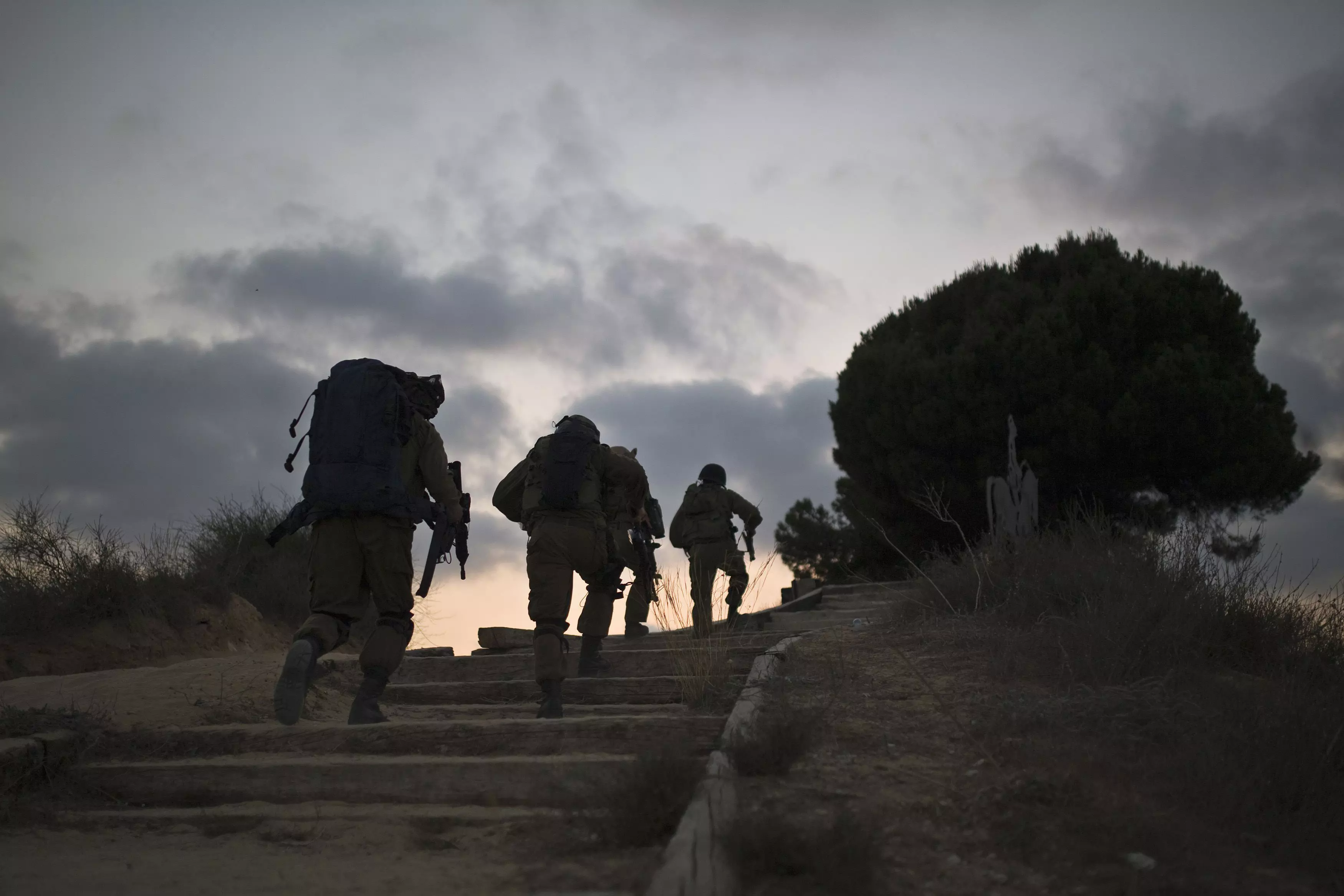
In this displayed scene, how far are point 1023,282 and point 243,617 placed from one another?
1707 centimetres

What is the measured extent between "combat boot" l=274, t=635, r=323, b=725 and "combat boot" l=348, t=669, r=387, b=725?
0.25m

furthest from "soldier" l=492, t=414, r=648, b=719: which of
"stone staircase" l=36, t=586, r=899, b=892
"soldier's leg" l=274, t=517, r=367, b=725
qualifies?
"soldier's leg" l=274, t=517, r=367, b=725

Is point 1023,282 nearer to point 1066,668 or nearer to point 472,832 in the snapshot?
point 1066,668

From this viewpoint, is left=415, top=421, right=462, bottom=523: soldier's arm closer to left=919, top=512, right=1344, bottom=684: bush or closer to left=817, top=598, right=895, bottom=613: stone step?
left=919, top=512, right=1344, bottom=684: bush

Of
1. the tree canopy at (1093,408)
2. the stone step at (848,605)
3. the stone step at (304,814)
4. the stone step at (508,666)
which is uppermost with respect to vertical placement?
the tree canopy at (1093,408)

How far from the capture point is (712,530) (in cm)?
992

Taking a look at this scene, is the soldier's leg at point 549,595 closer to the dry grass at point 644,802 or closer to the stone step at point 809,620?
the dry grass at point 644,802

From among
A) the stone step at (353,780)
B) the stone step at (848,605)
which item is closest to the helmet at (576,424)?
the stone step at (353,780)

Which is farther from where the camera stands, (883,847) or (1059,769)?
(1059,769)

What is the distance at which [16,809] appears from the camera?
404cm

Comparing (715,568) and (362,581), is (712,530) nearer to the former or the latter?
(715,568)

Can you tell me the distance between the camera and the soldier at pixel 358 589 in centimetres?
480

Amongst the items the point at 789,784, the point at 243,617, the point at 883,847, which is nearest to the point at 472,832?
the point at 789,784

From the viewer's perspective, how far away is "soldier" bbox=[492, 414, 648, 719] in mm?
5391
